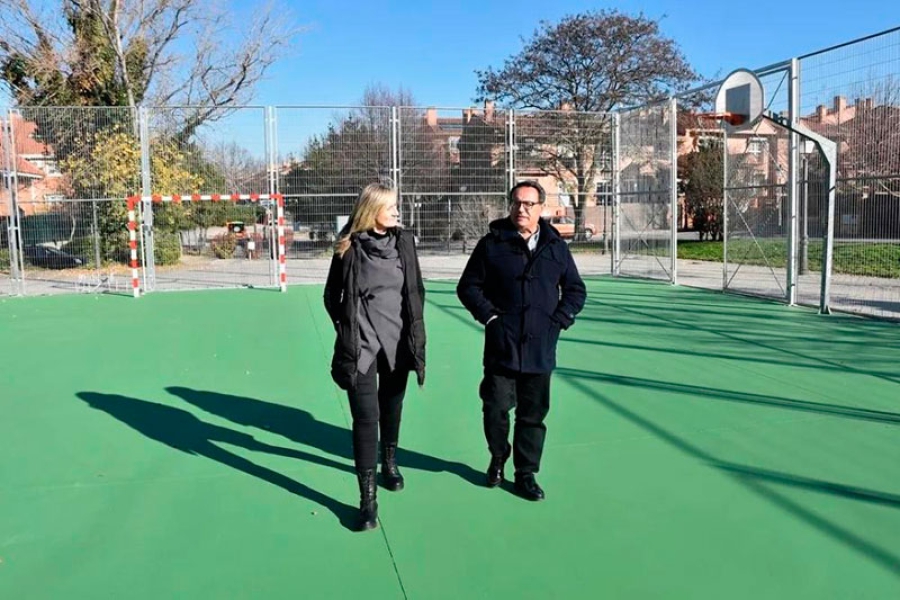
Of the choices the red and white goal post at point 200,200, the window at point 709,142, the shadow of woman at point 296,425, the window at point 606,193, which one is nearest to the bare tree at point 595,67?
the window at point 709,142

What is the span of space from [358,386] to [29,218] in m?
15.9

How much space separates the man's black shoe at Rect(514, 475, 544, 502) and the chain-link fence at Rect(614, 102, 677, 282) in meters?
12.4

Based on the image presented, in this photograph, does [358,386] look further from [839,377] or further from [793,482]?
[839,377]

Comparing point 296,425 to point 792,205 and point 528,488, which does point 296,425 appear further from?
point 792,205

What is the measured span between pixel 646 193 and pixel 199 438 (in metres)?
13.7

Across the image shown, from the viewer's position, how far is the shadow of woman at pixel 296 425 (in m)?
4.82

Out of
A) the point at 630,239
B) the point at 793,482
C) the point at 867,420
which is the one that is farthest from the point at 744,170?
the point at 793,482

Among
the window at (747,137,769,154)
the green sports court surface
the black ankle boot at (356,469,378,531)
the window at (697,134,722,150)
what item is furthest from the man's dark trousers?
the window at (697,134,722,150)

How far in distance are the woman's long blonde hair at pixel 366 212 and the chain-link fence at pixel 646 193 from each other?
12.9m

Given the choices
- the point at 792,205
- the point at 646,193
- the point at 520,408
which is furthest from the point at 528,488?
the point at 646,193

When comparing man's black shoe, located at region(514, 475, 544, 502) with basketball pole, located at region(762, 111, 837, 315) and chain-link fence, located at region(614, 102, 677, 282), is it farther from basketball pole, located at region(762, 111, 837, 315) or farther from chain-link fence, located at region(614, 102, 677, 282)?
chain-link fence, located at region(614, 102, 677, 282)

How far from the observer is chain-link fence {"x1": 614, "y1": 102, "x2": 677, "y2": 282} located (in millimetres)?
16359

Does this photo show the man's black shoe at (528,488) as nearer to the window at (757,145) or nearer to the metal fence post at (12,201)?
the window at (757,145)

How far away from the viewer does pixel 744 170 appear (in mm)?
13602
